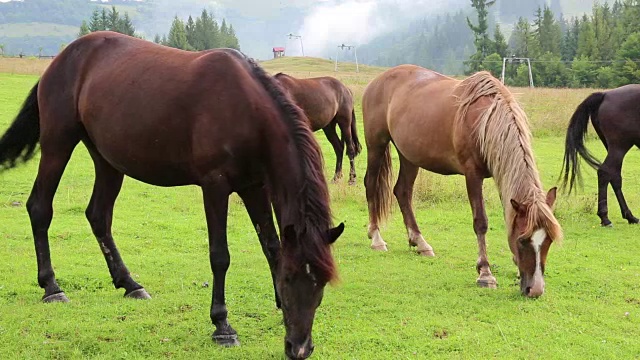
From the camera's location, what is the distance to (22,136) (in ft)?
18.5

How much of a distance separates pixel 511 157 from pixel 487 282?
134cm

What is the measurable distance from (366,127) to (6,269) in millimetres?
4809

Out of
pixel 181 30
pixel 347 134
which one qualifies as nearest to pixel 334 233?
pixel 347 134

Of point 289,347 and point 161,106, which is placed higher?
point 161,106

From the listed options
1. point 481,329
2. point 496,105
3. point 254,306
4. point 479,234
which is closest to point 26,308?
point 254,306

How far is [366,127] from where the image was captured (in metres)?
8.23

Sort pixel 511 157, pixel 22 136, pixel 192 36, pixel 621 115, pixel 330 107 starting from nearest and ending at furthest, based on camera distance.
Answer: pixel 511 157
pixel 22 136
pixel 621 115
pixel 330 107
pixel 192 36

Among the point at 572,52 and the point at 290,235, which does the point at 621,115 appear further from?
the point at 572,52

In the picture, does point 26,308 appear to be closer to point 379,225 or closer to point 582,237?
point 379,225

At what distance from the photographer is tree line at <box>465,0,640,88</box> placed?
53.5 m

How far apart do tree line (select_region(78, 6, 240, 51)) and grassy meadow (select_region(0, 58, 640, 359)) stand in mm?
71802

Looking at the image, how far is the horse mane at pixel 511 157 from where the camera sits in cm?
502

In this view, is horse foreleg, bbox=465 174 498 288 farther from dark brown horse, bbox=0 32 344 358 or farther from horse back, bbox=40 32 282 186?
horse back, bbox=40 32 282 186

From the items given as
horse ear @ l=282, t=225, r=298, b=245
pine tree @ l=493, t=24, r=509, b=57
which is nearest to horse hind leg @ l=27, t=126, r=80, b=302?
horse ear @ l=282, t=225, r=298, b=245
